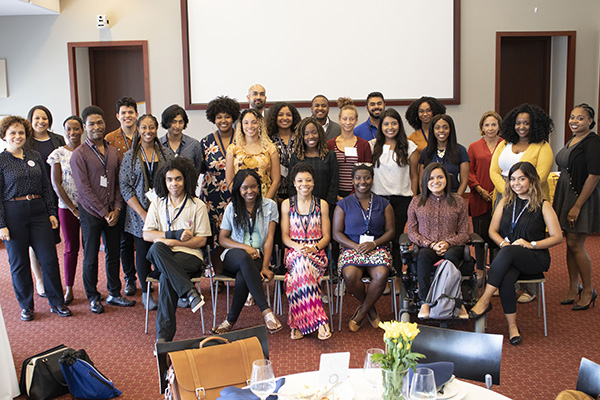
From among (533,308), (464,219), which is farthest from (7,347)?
(533,308)

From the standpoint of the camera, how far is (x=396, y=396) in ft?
5.65

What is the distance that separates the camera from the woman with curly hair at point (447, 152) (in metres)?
4.82

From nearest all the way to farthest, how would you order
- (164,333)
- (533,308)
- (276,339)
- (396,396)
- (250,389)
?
(396,396)
(250,389)
(164,333)
(276,339)
(533,308)

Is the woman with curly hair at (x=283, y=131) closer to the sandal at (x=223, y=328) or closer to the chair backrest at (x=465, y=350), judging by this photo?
the sandal at (x=223, y=328)

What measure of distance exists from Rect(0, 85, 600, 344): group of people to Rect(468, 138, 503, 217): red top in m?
0.02

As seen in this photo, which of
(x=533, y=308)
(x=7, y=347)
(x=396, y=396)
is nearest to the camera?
(x=396, y=396)

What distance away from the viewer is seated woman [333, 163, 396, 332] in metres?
4.36

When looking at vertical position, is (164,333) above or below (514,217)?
below

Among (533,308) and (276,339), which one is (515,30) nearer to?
(533,308)

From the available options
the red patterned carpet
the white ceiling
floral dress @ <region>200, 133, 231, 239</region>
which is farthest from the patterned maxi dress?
the white ceiling

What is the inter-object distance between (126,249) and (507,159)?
355 centimetres

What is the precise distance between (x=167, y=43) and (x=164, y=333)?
5.80 m

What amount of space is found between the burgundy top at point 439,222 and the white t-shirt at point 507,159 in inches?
28.2

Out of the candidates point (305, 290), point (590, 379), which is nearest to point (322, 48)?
point (305, 290)
